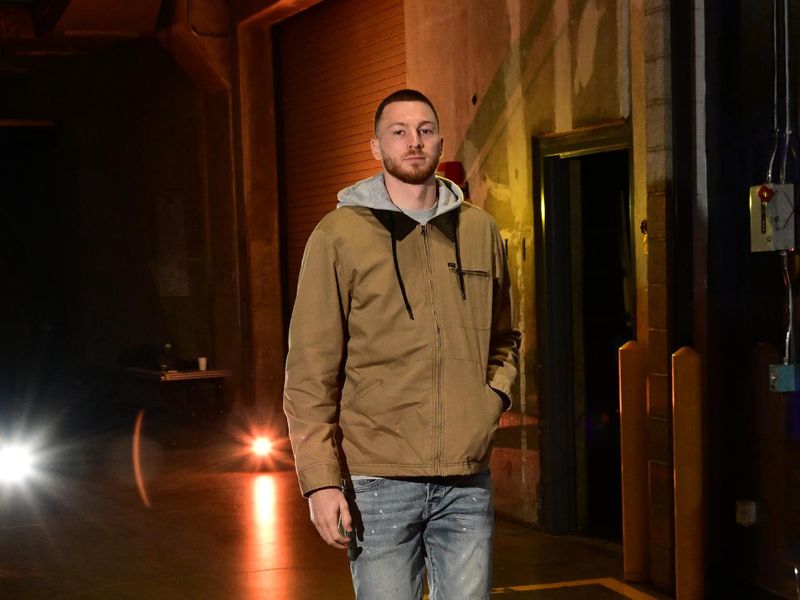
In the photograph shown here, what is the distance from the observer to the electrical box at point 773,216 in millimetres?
5494

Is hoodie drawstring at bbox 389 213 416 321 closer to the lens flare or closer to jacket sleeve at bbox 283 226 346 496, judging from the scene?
jacket sleeve at bbox 283 226 346 496

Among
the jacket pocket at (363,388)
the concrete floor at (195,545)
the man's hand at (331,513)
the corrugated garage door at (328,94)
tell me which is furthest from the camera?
the corrugated garage door at (328,94)

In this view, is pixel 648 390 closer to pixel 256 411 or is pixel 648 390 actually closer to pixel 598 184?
pixel 598 184

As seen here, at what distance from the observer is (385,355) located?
11.3 ft

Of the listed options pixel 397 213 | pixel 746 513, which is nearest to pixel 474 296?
pixel 397 213

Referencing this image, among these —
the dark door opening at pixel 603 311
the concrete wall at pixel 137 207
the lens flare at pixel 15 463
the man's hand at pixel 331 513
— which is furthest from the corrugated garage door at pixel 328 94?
the man's hand at pixel 331 513

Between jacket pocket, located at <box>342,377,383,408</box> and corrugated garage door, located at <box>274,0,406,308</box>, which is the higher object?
corrugated garage door, located at <box>274,0,406,308</box>

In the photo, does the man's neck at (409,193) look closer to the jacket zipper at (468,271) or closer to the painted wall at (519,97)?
the jacket zipper at (468,271)

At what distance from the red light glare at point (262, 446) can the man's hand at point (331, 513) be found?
864 centimetres

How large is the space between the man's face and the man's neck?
1.4 inches

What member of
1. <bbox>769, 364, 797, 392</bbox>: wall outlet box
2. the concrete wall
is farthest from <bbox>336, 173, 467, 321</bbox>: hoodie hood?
the concrete wall

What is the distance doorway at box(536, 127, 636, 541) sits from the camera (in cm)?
788

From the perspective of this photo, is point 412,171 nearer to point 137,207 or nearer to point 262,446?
point 262,446

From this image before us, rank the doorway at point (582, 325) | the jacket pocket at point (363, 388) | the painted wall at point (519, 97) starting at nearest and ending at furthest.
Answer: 1. the jacket pocket at point (363, 388)
2. the painted wall at point (519, 97)
3. the doorway at point (582, 325)
